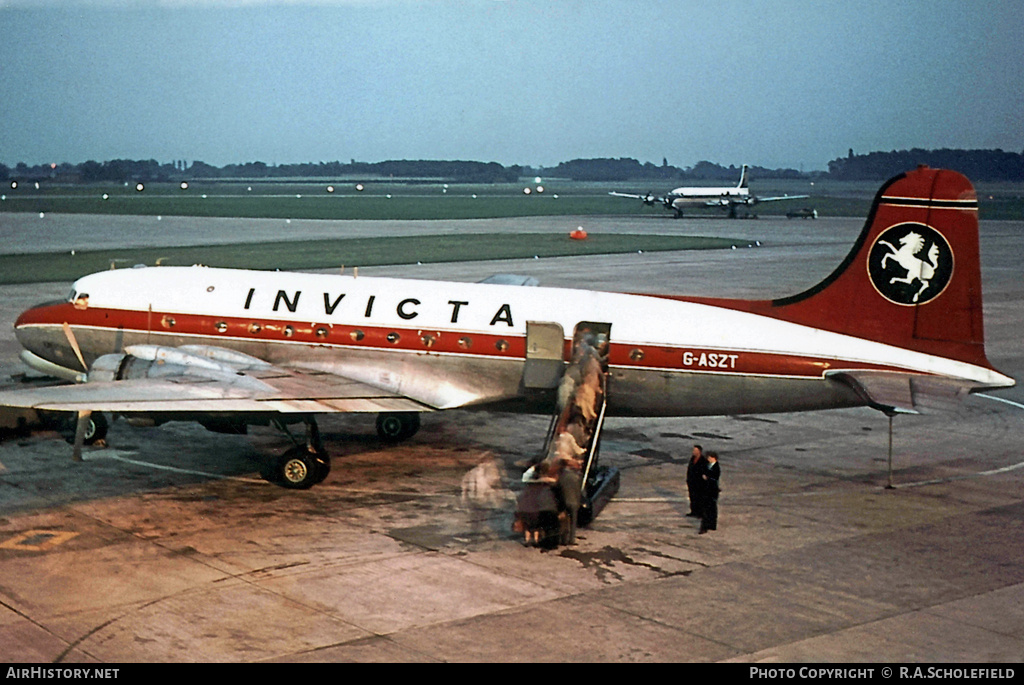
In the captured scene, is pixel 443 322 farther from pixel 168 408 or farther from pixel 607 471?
pixel 168 408

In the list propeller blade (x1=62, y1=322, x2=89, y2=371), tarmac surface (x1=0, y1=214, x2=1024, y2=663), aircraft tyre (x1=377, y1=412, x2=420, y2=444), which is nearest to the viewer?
tarmac surface (x1=0, y1=214, x2=1024, y2=663)

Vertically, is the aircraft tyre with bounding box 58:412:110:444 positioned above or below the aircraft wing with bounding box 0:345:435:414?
below

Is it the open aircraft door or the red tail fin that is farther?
the open aircraft door

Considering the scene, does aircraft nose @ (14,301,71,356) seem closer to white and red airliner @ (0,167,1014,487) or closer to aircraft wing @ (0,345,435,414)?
white and red airliner @ (0,167,1014,487)

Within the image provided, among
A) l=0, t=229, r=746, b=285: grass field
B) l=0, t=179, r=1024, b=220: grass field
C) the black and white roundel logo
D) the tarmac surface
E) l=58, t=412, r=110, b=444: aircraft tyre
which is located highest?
l=0, t=179, r=1024, b=220: grass field

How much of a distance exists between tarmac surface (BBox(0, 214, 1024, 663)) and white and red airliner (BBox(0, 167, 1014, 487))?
1.85 metres

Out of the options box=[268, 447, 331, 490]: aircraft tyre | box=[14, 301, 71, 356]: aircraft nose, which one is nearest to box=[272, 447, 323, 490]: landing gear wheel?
box=[268, 447, 331, 490]: aircraft tyre

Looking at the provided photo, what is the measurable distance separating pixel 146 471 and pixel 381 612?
9.56 metres

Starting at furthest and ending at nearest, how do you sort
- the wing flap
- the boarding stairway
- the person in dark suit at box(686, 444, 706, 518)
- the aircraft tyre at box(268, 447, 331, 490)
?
the aircraft tyre at box(268, 447, 331, 490), the person in dark suit at box(686, 444, 706, 518), the wing flap, the boarding stairway

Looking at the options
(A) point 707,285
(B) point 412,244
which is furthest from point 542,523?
(B) point 412,244

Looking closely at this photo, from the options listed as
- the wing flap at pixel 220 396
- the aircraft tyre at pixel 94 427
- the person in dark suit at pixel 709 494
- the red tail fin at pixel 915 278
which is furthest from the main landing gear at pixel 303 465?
the red tail fin at pixel 915 278

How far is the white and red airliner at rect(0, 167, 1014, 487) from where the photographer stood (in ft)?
70.1

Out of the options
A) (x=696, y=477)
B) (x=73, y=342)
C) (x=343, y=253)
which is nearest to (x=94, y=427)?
(x=73, y=342)

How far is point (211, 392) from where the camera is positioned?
20.8 meters
